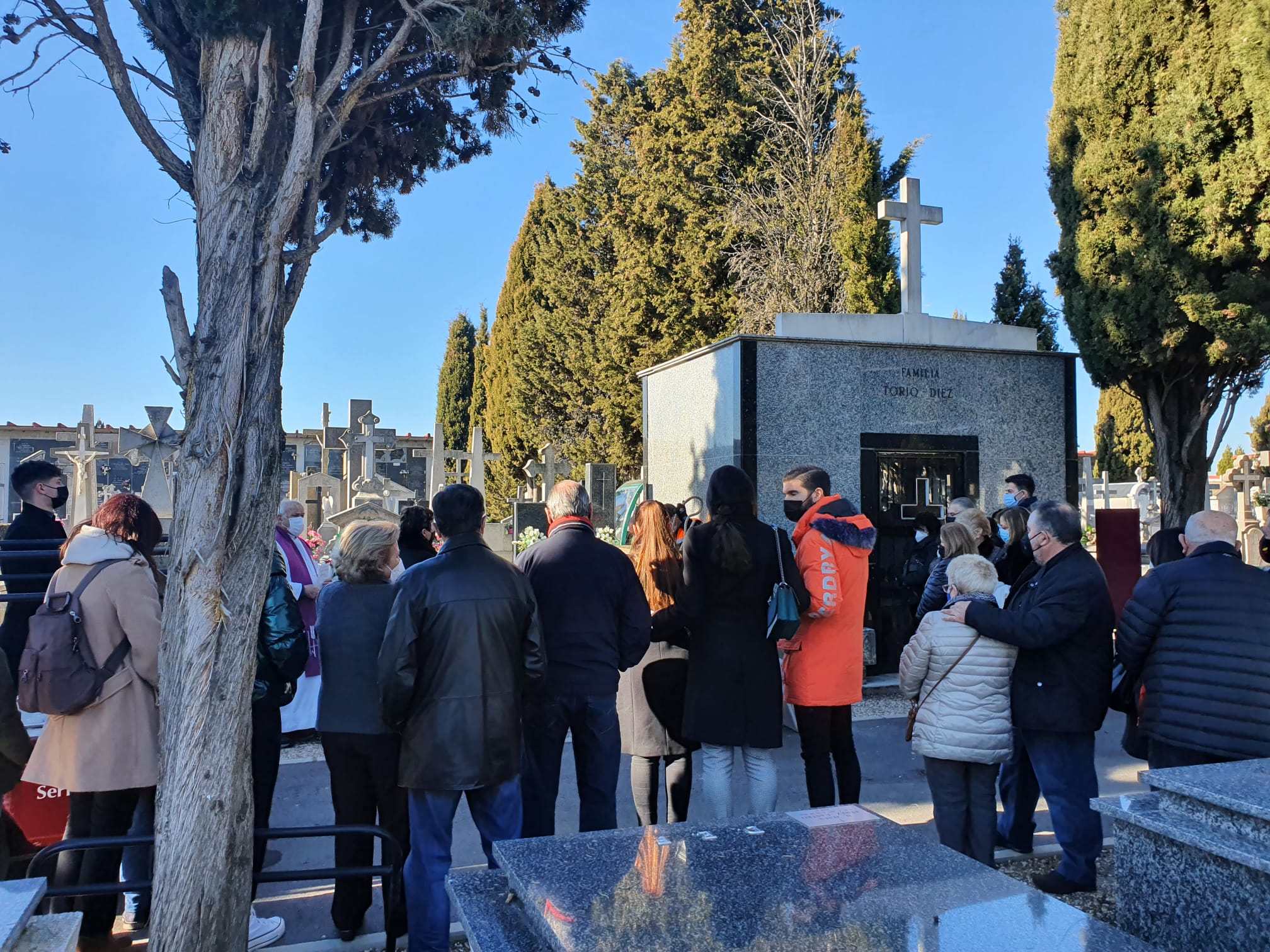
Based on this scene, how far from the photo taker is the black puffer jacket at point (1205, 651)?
129 inches

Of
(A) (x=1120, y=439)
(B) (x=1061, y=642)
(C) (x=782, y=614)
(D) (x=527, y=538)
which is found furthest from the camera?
(A) (x=1120, y=439)

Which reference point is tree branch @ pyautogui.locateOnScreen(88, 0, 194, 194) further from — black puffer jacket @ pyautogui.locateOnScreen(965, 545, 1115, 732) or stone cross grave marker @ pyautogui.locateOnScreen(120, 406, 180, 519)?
stone cross grave marker @ pyautogui.locateOnScreen(120, 406, 180, 519)

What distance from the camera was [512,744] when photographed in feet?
11.0

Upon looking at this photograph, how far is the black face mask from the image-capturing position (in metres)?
4.56

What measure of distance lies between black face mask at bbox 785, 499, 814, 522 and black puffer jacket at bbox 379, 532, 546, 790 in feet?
5.75

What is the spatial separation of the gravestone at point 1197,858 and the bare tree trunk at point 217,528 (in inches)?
108

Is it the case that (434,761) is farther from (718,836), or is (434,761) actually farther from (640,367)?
(640,367)

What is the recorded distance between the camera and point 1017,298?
11.2 metres

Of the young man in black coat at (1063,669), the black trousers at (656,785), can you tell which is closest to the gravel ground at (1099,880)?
the young man in black coat at (1063,669)

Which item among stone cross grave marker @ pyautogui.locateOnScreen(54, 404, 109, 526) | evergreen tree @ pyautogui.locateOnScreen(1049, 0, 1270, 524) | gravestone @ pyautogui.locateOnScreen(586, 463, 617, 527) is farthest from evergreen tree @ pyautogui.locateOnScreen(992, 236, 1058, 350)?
stone cross grave marker @ pyautogui.locateOnScreen(54, 404, 109, 526)

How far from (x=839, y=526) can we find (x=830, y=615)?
1.42 ft

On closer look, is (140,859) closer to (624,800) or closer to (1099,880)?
(624,800)

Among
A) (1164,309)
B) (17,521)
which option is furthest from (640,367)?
(17,521)

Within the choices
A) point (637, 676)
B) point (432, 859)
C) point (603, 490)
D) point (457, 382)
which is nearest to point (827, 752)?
point (637, 676)
